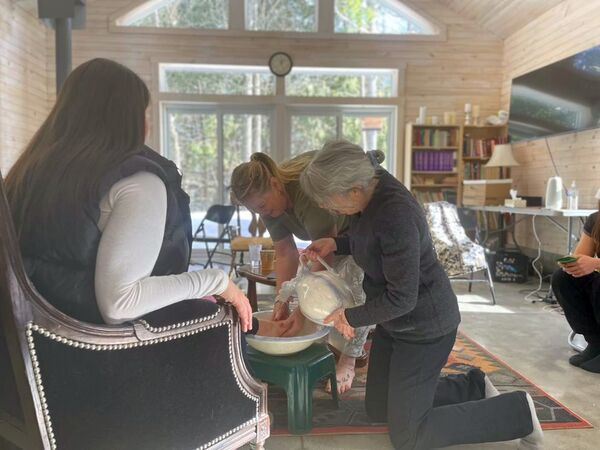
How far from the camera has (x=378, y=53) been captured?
236 inches

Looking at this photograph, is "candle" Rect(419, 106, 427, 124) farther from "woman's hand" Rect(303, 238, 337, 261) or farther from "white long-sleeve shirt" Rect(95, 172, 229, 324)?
"white long-sleeve shirt" Rect(95, 172, 229, 324)

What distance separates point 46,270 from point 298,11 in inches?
230

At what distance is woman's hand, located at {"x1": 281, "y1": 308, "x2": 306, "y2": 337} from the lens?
6.11ft

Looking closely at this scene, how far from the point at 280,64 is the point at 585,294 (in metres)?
4.53

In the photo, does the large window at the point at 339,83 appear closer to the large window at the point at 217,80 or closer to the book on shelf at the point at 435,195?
the large window at the point at 217,80

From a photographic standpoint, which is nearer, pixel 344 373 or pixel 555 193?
Answer: pixel 344 373

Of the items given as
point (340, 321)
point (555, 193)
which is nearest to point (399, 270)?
point (340, 321)

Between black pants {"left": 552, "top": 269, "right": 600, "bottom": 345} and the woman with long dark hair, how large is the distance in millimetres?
2304

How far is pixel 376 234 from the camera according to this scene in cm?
146

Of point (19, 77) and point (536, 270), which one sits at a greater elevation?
point (19, 77)

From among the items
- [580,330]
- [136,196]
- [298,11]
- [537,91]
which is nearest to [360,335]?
[580,330]

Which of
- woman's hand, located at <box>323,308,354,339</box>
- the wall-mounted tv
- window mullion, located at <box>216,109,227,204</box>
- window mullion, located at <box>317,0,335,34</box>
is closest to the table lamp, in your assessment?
the wall-mounted tv

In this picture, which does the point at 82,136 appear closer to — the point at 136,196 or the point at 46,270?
the point at 136,196

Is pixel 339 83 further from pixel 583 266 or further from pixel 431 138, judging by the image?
pixel 583 266
